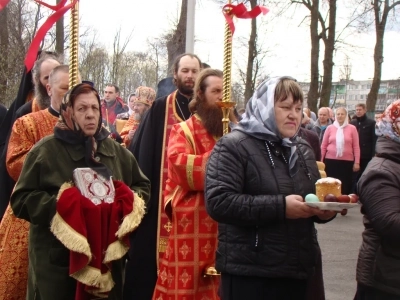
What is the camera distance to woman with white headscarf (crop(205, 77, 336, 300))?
2877mm

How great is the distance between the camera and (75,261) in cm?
341

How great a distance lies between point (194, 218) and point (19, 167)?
1199 millimetres

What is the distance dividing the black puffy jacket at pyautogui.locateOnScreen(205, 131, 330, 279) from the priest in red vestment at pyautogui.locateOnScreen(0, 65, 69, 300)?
61.4 inches

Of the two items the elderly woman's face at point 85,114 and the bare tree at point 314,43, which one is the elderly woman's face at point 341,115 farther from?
the bare tree at point 314,43

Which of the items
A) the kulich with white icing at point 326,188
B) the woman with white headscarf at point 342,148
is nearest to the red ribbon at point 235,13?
the kulich with white icing at point 326,188

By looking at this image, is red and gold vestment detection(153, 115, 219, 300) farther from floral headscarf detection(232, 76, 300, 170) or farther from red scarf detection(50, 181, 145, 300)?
floral headscarf detection(232, 76, 300, 170)

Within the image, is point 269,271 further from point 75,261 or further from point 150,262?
point 150,262

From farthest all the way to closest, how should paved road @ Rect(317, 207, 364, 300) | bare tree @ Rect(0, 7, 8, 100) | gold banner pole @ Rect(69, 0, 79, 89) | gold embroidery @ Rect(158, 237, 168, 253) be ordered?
bare tree @ Rect(0, 7, 8, 100) < paved road @ Rect(317, 207, 364, 300) < gold embroidery @ Rect(158, 237, 168, 253) < gold banner pole @ Rect(69, 0, 79, 89)

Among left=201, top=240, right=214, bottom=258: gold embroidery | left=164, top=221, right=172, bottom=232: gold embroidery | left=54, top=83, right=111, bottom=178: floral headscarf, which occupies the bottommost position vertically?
left=201, top=240, right=214, bottom=258: gold embroidery

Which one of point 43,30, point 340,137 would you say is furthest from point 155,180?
point 340,137

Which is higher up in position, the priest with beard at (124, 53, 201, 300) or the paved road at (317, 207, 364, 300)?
the priest with beard at (124, 53, 201, 300)

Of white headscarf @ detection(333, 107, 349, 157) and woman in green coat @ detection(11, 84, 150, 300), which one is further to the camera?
A: white headscarf @ detection(333, 107, 349, 157)

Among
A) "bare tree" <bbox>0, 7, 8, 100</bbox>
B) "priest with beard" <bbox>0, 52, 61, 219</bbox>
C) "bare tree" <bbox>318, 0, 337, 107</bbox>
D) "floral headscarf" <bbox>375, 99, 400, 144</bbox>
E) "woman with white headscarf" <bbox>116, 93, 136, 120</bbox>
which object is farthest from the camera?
"bare tree" <bbox>318, 0, 337, 107</bbox>

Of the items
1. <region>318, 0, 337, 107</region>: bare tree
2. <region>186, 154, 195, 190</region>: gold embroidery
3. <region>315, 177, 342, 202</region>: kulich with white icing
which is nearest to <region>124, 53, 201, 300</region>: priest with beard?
<region>186, 154, 195, 190</region>: gold embroidery
